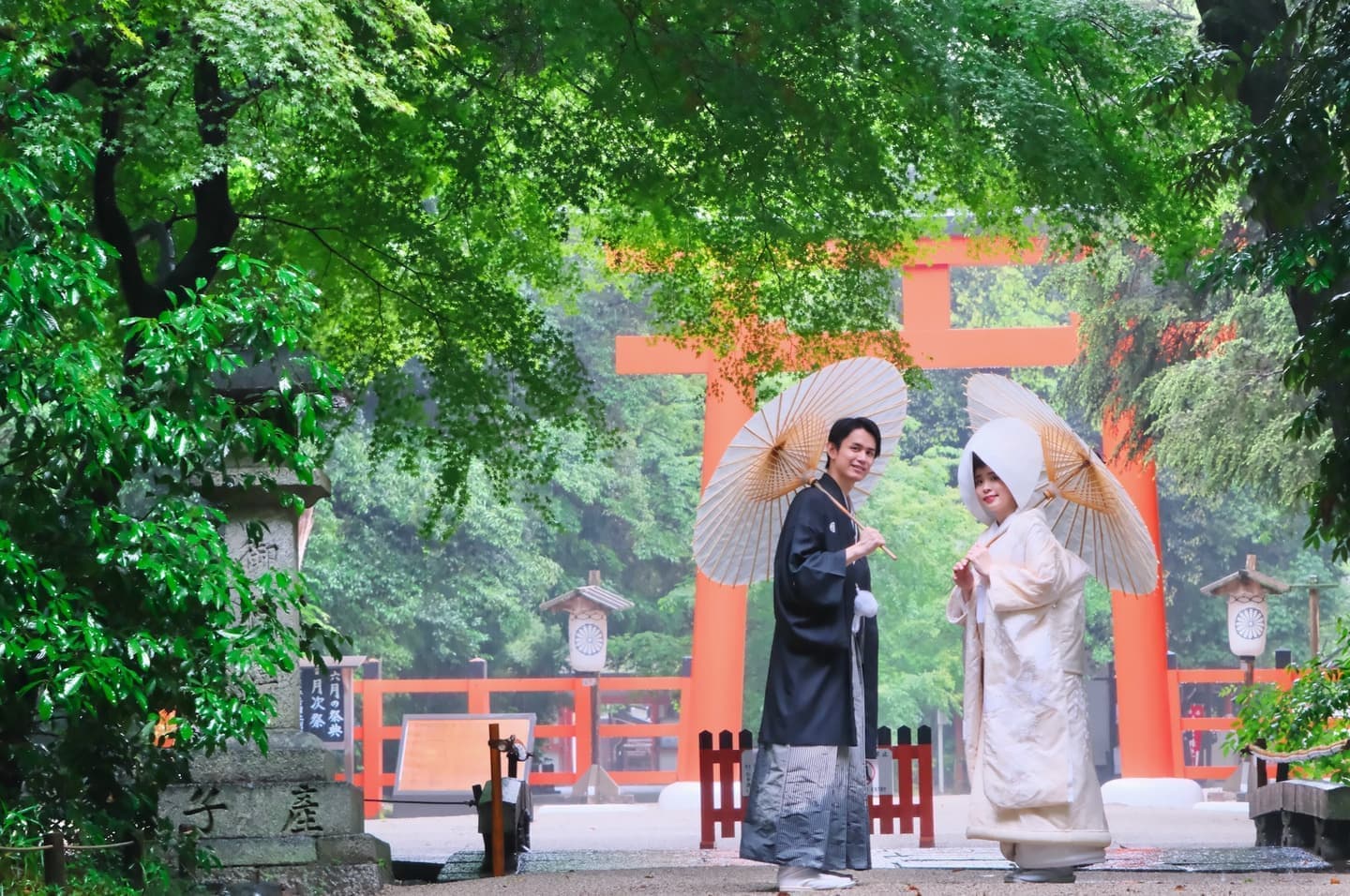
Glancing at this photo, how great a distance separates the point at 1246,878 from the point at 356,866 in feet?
12.3

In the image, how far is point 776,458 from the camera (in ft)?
19.7

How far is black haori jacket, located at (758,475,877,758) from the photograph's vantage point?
18.0 feet

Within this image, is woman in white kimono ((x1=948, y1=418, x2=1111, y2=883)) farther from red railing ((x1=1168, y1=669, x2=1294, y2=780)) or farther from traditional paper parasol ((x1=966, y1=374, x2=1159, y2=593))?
red railing ((x1=1168, y1=669, x2=1294, y2=780))

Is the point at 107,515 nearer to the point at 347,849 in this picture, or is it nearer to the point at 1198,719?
the point at 347,849

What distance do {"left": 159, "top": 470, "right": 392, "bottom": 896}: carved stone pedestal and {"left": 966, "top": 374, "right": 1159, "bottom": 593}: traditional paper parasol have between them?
3.11m

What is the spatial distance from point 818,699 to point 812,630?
23 centimetres

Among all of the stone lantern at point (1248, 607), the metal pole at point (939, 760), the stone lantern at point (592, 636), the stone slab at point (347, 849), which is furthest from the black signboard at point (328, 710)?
the metal pole at point (939, 760)

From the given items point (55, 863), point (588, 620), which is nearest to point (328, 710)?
point (588, 620)

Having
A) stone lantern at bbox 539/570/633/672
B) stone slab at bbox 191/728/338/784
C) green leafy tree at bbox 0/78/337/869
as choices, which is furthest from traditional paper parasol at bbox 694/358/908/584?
stone lantern at bbox 539/570/633/672

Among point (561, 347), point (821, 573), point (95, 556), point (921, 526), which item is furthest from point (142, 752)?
point (921, 526)

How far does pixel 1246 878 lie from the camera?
20.9 ft

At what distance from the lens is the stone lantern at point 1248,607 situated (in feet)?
59.0

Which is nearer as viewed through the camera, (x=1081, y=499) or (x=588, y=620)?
(x=1081, y=499)

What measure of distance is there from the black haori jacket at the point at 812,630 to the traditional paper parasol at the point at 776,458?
21 centimetres
